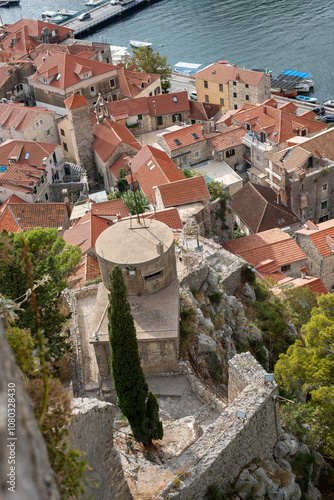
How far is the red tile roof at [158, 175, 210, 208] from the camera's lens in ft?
157

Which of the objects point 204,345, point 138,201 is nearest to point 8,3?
point 138,201

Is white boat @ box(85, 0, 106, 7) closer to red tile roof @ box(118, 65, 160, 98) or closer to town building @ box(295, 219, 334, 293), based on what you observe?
red tile roof @ box(118, 65, 160, 98)

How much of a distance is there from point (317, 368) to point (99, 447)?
599 inches

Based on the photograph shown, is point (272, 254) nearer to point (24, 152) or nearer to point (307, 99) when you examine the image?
point (24, 152)

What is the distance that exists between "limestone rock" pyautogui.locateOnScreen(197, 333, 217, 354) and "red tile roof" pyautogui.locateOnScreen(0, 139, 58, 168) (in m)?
37.3

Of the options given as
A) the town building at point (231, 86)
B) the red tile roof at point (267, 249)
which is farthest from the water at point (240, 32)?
the red tile roof at point (267, 249)

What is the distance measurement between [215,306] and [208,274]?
182cm

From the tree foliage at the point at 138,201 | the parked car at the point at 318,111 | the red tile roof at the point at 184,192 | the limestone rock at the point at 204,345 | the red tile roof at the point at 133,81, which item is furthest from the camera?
the parked car at the point at 318,111

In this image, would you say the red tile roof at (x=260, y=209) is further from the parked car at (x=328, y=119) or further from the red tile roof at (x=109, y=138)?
the parked car at (x=328, y=119)

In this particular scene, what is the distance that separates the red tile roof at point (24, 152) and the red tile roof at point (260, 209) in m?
20.9

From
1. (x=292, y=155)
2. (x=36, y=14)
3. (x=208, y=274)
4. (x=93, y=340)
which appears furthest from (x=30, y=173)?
(x=36, y=14)

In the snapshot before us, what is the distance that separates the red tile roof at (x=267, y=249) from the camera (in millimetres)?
49125

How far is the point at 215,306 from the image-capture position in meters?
31.7

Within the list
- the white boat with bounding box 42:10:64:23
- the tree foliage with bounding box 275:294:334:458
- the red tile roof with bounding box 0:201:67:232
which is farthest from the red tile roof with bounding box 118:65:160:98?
the white boat with bounding box 42:10:64:23
